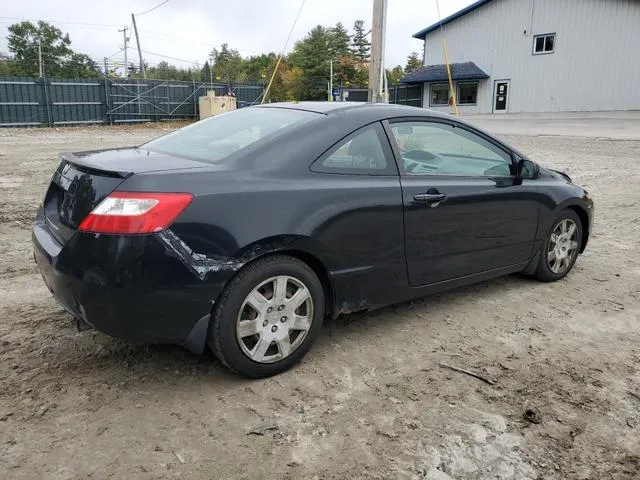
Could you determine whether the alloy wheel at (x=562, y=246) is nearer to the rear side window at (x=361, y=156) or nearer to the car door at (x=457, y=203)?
the car door at (x=457, y=203)

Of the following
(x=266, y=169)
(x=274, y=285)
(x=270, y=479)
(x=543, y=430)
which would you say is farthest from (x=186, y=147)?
(x=543, y=430)

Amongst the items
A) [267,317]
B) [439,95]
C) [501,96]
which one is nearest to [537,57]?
[501,96]

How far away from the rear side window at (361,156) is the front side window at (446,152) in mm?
145

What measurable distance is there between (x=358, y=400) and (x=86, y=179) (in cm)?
182

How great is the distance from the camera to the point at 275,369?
3.11 m

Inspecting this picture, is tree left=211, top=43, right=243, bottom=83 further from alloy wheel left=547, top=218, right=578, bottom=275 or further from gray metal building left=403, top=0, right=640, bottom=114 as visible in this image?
alloy wheel left=547, top=218, right=578, bottom=275

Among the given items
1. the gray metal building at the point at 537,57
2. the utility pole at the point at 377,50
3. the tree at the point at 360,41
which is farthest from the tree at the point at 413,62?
the utility pole at the point at 377,50

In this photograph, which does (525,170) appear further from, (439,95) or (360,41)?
(360,41)

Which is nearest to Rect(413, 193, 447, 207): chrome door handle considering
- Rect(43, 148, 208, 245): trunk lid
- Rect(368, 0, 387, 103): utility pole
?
Rect(43, 148, 208, 245): trunk lid

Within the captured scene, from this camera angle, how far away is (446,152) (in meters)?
4.06

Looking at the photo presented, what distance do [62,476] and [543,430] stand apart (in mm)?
2163

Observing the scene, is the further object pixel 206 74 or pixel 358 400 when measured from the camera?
pixel 206 74

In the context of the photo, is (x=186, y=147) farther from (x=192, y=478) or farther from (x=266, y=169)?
(x=192, y=478)

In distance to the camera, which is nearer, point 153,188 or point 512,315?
point 153,188
